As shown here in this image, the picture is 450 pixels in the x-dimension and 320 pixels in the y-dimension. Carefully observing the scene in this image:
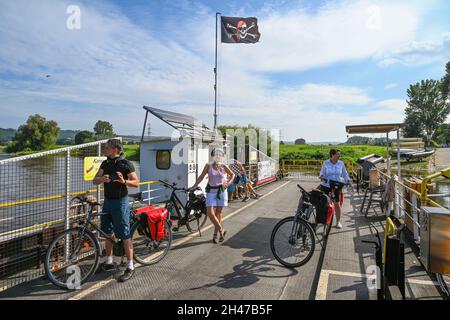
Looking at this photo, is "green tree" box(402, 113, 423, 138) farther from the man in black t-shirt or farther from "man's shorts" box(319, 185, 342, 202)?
the man in black t-shirt

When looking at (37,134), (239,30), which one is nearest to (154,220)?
(239,30)

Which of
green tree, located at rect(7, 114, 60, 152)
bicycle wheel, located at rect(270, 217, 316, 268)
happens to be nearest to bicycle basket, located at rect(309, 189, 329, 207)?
bicycle wheel, located at rect(270, 217, 316, 268)

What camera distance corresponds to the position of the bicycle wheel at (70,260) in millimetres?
3829

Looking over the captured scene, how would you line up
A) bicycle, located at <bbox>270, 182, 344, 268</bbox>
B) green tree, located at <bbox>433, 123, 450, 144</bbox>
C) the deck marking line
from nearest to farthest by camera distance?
the deck marking line < bicycle, located at <bbox>270, 182, 344, 268</bbox> < green tree, located at <bbox>433, 123, 450, 144</bbox>

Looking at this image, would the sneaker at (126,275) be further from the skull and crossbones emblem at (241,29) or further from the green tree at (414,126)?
the green tree at (414,126)

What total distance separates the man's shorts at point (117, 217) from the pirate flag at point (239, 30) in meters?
13.8

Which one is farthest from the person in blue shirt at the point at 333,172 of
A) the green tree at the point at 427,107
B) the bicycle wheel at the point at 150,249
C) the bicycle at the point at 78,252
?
the green tree at the point at 427,107

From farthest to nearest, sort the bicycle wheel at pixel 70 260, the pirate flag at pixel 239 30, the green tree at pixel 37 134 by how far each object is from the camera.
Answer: the green tree at pixel 37 134, the pirate flag at pixel 239 30, the bicycle wheel at pixel 70 260

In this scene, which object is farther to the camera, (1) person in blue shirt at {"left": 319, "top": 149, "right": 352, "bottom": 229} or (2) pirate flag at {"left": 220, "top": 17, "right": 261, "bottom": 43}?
(2) pirate flag at {"left": 220, "top": 17, "right": 261, "bottom": 43}

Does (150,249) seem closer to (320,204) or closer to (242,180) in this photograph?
(320,204)

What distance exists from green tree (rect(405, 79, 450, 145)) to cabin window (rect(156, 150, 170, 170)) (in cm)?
8113

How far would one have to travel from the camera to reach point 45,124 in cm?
5875

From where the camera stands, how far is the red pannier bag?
461 cm
